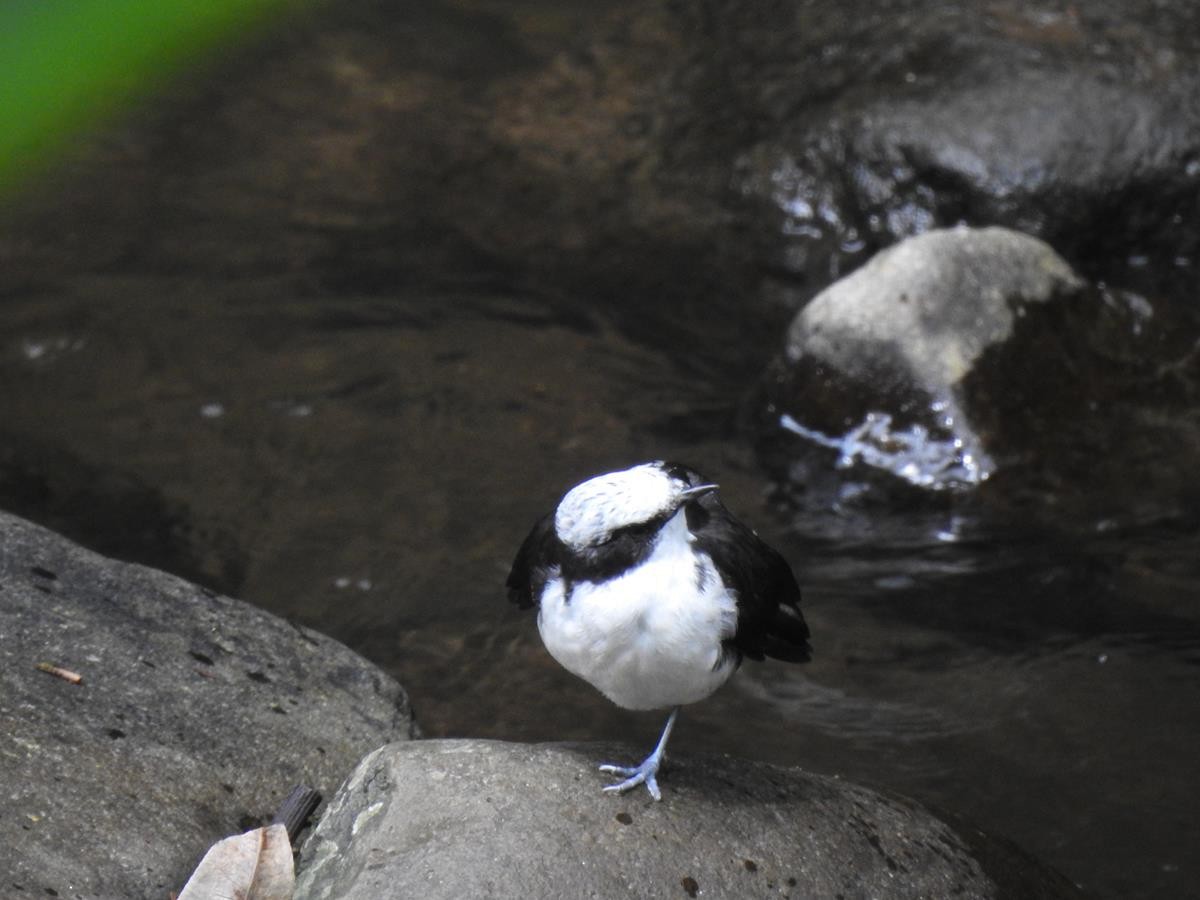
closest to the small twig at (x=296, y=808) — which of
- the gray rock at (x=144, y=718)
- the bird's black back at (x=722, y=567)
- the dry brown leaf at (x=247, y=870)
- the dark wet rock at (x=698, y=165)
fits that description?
the gray rock at (x=144, y=718)

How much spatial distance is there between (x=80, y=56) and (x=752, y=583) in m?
7.88

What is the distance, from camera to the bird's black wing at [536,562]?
3.61 meters

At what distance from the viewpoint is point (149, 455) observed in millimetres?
7000

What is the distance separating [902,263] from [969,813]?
9.17 ft

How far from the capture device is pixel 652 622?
344 cm

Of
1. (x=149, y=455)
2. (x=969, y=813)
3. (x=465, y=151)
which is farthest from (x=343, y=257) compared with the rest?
(x=969, y=813)

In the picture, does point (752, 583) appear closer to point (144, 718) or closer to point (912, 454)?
point (144, 718)

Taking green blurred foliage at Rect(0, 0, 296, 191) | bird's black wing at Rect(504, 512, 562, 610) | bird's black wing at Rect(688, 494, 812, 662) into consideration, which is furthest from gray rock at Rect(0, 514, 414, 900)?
green blurred foliage at Rect(0, 0, 296, 191)

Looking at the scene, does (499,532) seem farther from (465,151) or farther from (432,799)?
(465,151)

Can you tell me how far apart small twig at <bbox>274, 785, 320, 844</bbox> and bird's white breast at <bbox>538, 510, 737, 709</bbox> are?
0.84 meters

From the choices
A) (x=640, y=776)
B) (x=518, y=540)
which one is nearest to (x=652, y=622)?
(x=640, y=776)

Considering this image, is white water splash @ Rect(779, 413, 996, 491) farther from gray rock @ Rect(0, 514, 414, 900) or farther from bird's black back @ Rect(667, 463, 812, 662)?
gray rock @ Rect(0, 514, 414, 900)

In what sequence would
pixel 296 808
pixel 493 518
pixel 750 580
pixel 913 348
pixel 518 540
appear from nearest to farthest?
pixel 750 580, pixel 296 808, pixel 518 540, pixel 493 518, pixel 913 348

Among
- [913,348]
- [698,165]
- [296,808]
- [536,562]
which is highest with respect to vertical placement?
[536,562]
